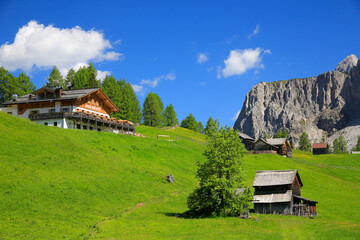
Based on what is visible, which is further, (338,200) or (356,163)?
(356,163)

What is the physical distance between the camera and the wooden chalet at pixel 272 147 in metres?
99.0

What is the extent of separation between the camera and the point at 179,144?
269 feet

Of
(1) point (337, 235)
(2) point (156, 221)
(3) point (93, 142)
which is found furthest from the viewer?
(3) point (93, 142)

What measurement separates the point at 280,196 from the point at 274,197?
861 mm

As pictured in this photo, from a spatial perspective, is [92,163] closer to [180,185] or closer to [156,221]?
[180,185]

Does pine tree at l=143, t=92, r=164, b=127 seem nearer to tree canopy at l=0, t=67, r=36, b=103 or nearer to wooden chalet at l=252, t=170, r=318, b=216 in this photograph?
tree canopy at l=0, t=67, r=36, b=103

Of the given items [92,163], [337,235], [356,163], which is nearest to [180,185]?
[92,163]

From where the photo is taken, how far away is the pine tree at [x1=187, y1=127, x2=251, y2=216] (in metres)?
38.2

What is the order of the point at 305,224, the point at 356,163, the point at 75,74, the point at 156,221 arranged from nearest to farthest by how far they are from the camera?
the point at 156,221 → the point at 305,224 → the point at 356,163 → the point at 75,74

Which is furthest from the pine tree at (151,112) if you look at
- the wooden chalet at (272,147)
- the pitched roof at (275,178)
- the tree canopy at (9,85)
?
the pitched roof at (275,178)

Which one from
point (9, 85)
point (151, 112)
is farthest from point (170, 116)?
point (9, 85)

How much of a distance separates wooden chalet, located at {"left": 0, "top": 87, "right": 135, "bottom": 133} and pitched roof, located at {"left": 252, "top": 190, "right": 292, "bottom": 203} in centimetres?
3846

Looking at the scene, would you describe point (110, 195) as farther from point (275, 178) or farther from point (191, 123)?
point (191, 123)

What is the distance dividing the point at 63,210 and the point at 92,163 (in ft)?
Answer: 57.8
